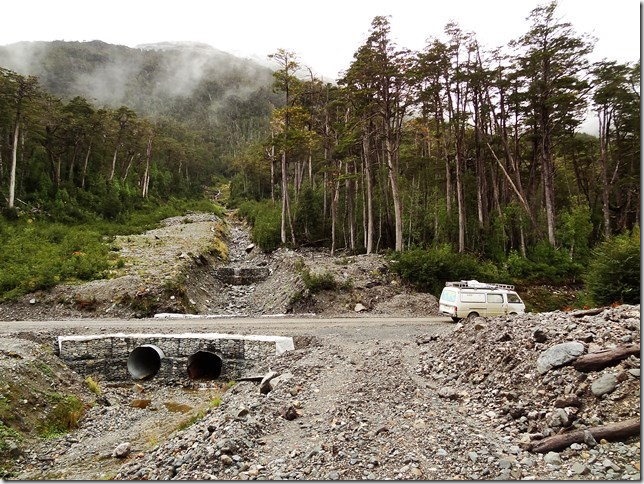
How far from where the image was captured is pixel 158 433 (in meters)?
11.2

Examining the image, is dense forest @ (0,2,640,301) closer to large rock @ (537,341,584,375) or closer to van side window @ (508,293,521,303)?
van side window @ (508,293,521,303)

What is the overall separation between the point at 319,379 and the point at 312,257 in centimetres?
2131

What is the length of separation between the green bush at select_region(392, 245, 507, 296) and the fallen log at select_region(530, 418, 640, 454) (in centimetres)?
1717

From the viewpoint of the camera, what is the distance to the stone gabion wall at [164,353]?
1502 cm

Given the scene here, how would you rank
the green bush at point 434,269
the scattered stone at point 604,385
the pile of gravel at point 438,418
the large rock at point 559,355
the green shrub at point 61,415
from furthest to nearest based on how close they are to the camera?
the green bush at point 434,269 < the green shrub at point 61,415 < the large rock at point 559,355 < the scattered stone at point 604,385 < the pile of gravel at point 438,418

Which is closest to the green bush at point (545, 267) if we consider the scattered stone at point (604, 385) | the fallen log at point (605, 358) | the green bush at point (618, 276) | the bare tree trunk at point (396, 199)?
the bare tree trunk at point (396, 199)

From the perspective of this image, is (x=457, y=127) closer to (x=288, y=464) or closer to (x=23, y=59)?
(x=288, y=464)

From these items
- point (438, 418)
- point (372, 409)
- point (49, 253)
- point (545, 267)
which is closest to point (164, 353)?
point (372, 409)

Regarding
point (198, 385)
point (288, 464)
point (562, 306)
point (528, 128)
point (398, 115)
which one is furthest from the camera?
point (528, 128)

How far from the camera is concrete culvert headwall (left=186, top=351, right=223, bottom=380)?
1580 centimetres

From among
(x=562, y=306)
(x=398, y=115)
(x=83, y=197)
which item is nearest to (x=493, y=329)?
(x=562, y=306)

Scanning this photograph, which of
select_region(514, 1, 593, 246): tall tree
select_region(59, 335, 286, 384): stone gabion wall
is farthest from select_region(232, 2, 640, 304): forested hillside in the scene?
select_region(59, 335, 286, 384): stone gabion wall

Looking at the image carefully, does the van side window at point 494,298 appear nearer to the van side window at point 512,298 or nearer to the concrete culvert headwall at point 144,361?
the van side window at point 512,298

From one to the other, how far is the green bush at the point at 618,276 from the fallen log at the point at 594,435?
11.3 m
